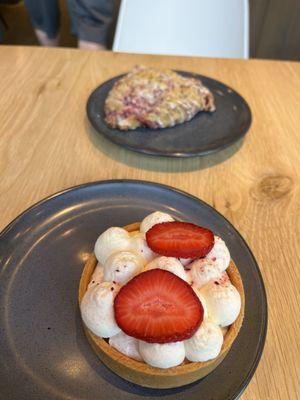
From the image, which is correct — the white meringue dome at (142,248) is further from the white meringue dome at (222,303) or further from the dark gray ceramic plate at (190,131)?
the dark gray ceramic plate at (190,131)

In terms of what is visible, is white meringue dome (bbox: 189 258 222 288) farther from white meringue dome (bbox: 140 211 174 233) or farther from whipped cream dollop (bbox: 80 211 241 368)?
white meringue dome (bbox: 140 211 174 233)

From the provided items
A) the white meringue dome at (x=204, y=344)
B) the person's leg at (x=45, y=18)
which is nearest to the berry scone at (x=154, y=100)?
the white meringue dome at (x=204, y=344)

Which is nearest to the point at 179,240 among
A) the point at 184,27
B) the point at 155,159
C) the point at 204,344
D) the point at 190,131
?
the point at 204,344

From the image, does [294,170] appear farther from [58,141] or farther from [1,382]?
[1,382]

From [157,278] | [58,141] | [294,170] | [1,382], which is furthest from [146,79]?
[1,382]

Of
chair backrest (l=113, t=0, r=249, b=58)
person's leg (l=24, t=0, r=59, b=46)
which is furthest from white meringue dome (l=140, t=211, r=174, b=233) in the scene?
person's leg (l=24, t=0, r=59, b=46)

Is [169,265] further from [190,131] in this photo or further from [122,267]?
[190,131]

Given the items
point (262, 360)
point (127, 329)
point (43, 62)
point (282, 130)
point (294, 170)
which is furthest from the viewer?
point (43, 62)
